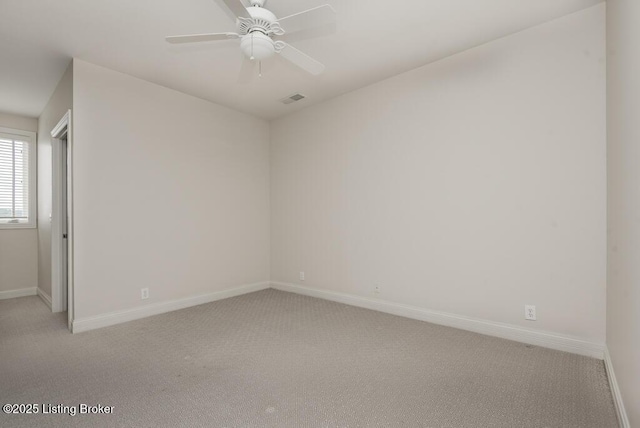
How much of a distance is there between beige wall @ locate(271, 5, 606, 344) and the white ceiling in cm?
31

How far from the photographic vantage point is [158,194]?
12.6 feet

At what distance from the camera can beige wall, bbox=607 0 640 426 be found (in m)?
1.50

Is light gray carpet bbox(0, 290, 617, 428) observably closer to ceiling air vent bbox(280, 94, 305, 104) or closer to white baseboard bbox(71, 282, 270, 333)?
white baseboard bbox(71, 282, 270, 333)

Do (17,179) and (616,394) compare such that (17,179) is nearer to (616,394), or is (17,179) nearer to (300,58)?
(300,58)

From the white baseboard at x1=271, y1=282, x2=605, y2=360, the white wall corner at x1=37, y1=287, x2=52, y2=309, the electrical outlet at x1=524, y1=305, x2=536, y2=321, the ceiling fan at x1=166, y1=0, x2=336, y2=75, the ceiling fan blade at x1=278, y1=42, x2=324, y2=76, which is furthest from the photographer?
the white wall corner at x1=37, y1=287, x2=52, y2=309

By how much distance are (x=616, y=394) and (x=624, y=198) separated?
1128 mm

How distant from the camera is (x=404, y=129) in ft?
11.8

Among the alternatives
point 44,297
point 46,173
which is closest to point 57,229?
point 46,173

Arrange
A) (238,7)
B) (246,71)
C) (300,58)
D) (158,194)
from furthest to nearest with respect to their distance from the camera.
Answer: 1. (158,194)
2. (246,71)
3. (300,58)
4. (238,7)

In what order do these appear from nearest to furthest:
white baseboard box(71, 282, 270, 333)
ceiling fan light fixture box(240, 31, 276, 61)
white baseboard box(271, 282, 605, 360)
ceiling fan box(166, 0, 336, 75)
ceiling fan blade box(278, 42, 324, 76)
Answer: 1. ceiling fan box(166, 0, 336, 75)
2. ceiling fan light fixture box(240, 31, 276, 61)
3. ceiling fan blade box(278, 42, 324, 76)
4. white baseboard box(271, 282, 605, 360)
5. white baseboard box(71, 282, 270, 333)

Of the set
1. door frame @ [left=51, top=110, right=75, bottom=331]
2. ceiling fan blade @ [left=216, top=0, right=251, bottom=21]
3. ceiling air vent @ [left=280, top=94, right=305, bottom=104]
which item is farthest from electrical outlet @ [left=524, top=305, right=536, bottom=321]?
door frame @ [left=51, top=110, right=75, bottom=331]

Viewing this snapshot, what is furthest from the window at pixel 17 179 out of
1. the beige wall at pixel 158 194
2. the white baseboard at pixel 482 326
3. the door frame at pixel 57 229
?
the white baseboard at pixel 482 326

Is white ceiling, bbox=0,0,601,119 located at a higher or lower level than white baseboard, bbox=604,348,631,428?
higher

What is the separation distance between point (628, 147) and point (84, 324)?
4455 millimetres
